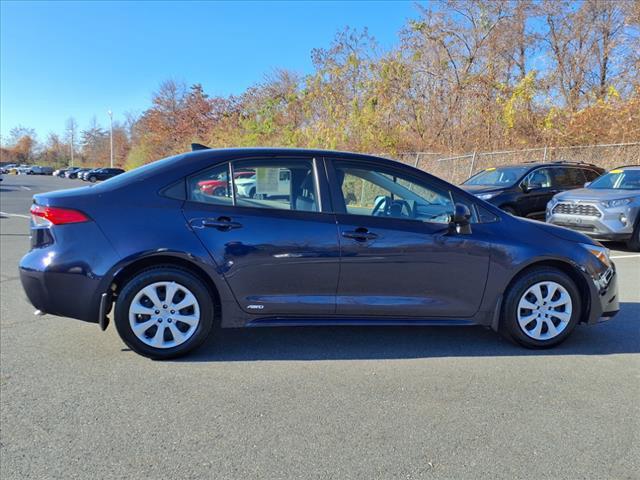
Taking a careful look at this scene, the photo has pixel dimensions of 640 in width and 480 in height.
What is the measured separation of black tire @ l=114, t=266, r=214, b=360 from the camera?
3.56 metres

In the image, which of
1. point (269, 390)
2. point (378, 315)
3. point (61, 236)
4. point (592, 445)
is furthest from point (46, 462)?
point (592, 445)

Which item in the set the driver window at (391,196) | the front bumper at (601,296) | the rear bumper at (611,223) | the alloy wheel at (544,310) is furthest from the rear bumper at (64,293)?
the rear bumper at (611,223)

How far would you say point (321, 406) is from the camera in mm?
3068

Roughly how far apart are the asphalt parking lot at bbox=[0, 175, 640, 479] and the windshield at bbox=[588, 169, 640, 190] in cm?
625

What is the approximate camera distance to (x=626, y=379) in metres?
3.54

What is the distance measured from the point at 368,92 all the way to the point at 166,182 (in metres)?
19.1

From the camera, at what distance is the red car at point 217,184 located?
377cm

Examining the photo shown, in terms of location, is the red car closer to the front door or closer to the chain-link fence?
the front door

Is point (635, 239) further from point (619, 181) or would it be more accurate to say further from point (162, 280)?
point (162, 280)

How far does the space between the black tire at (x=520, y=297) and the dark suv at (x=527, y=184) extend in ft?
22.8

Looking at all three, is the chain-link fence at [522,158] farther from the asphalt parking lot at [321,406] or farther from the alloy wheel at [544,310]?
the alloy wheel at [544,310]

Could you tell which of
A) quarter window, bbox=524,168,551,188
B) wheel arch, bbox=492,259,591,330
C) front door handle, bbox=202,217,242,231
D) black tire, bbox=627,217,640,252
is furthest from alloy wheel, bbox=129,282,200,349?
quarter window, bbox=524,168,551,188

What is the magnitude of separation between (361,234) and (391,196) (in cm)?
51

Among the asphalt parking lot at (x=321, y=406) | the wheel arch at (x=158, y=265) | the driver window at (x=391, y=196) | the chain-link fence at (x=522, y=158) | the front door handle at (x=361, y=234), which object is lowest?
the asphalt parking lot at (x=321, y=406)
